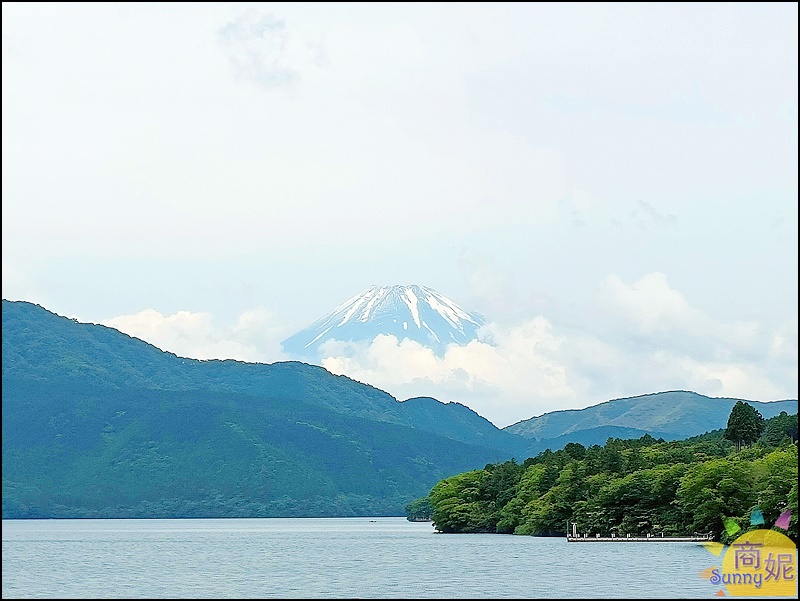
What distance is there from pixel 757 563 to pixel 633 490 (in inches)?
2191

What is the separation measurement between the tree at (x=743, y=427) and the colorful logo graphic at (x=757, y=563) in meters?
72.9

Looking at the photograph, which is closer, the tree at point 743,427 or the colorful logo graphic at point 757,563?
the colorful logo graphic at point 757,563

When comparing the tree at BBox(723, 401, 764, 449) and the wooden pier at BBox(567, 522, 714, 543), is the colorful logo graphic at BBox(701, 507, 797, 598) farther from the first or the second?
the tree at BBox(723, 401, 764, 449)

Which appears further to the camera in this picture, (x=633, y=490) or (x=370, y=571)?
(x=633, y=490)

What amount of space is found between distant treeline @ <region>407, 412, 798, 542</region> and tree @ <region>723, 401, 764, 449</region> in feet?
2.09

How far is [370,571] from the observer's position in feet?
308

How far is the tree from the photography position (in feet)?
611

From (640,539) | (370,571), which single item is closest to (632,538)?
(640,539)

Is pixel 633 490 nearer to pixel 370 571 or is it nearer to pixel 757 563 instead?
pixel 370 571

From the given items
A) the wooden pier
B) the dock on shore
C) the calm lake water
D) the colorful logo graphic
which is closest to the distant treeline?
the wooden pier

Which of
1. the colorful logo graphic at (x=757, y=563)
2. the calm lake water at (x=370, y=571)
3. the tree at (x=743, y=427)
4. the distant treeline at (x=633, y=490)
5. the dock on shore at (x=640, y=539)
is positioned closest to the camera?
the colorful logo graphic at (x=757, y=563)

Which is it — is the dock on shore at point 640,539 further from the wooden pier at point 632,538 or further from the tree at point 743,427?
the tree at point 743,427

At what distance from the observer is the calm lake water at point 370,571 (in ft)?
244

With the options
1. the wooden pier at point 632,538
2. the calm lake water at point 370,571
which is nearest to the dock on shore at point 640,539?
the wooden pier at point 632,538
